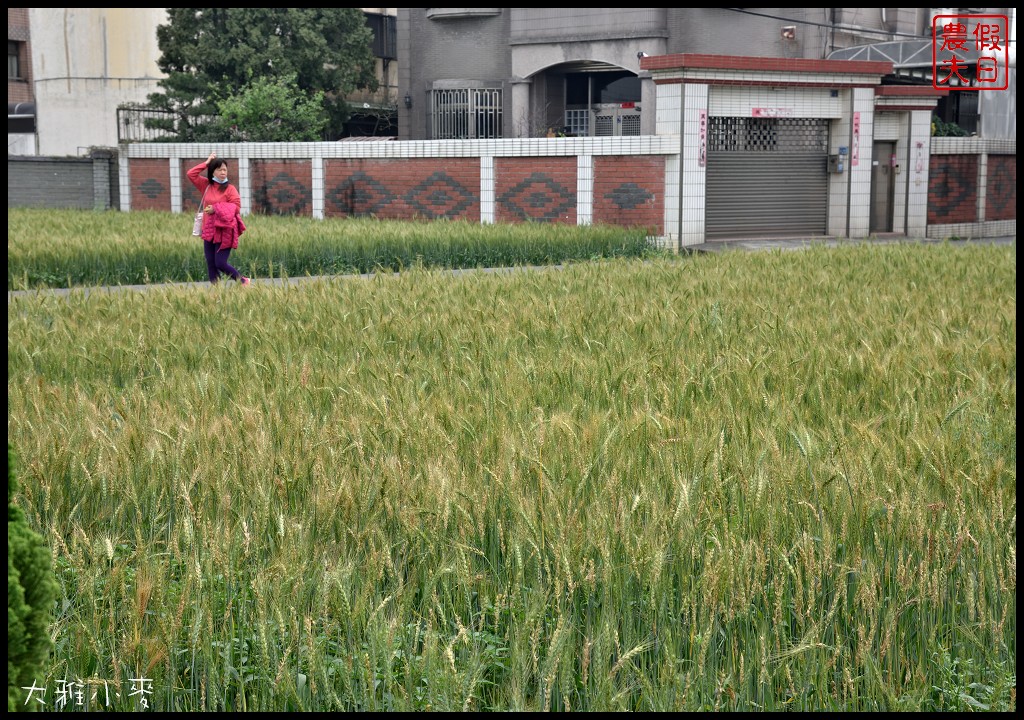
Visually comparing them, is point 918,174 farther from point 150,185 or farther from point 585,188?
point 150,185

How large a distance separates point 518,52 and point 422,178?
38.0 ft

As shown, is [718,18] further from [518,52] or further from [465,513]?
[465,513]

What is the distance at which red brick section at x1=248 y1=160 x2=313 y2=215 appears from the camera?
2658cm

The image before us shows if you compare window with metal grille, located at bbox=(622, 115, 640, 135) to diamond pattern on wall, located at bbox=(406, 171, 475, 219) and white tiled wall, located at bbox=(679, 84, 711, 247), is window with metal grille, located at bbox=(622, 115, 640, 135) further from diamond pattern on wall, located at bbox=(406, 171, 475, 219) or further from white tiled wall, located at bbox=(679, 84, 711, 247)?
white tiled wall, located at bbox=(679, 84, 711, 247)

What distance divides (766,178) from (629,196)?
3.25 metres

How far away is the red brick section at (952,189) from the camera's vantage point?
26.0m

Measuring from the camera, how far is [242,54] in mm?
33125

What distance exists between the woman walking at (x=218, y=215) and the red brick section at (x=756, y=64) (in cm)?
914

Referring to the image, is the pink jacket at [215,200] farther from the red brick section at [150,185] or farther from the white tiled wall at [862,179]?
the red brick section at [150,185]

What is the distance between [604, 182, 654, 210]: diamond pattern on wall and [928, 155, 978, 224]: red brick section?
7494 millimetres

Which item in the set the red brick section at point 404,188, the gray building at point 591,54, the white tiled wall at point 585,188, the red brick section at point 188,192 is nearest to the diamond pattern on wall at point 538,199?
the white tiled wall at point 585,188

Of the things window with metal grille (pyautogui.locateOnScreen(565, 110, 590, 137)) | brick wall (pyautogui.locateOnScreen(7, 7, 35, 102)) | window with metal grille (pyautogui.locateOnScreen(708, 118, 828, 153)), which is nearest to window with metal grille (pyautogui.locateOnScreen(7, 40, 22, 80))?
brick wall (pyautogui.locateOnScreen(7, 7, 35, 102))

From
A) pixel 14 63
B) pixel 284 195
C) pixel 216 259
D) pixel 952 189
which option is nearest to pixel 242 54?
pixel 284 195

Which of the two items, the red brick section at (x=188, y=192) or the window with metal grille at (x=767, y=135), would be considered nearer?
the window with metal grille at (x=767, y=135)
